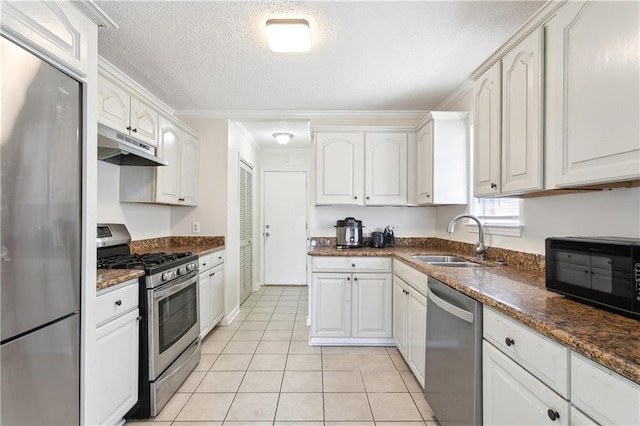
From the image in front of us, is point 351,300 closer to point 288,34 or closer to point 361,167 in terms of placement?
point 361,167

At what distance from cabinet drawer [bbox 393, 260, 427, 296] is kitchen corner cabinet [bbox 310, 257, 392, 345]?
0.56ft

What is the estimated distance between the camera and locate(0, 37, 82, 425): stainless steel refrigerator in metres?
1.06

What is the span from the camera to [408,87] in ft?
8.91

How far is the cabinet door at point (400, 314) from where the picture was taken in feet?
7.98

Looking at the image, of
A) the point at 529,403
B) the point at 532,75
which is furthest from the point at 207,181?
the point at 529,403

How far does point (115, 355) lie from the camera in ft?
5.23

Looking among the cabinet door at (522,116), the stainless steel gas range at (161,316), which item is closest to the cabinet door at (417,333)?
the cabinet door at (522,116)

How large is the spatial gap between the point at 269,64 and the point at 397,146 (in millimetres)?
1540

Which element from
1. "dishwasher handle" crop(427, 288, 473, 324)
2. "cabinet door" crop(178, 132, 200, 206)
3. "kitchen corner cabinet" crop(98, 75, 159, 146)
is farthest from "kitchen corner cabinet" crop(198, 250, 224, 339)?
"dishwasher handle" crop(427, 288, 473, 324)

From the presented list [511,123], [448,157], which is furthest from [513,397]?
[448,157]

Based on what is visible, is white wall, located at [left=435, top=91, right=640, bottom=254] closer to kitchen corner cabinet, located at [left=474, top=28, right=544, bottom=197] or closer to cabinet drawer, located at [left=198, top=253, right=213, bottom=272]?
kitchen corner cabinet, located at [left=474, top=28, right=544, bottom=197]

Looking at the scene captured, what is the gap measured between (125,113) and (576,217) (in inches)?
117

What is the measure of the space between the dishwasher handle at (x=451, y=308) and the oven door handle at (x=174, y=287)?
1.70 metres

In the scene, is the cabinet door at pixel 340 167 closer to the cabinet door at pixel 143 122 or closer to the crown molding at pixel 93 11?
the cabinet door at pixel 143 122
